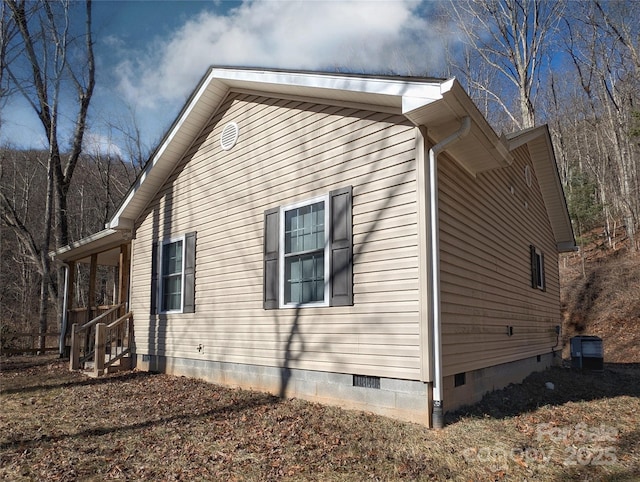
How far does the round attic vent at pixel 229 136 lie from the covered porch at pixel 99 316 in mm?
4176

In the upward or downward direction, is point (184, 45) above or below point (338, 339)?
above

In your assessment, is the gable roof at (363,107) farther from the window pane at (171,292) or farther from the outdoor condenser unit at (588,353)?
the outdoor condenser unit at (588,353)

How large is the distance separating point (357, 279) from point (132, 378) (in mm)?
5985

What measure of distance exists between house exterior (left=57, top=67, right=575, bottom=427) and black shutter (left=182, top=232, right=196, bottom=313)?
1.3 inches

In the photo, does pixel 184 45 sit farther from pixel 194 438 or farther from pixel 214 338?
pixel 194 438

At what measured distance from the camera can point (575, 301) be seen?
806 inches

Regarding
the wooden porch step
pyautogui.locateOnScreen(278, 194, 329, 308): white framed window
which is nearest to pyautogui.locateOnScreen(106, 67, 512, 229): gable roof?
pyautogui.locateOnScreen(278, 194, 329, 308): white framed window

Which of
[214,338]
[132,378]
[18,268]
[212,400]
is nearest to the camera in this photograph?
[212,400]

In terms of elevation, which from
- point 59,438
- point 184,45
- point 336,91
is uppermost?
point 184,45

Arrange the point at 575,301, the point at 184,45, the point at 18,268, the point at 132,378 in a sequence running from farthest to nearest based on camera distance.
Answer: the point at 18,268 → the point at 575,301 → the point at 184,45 → the point at 132,378

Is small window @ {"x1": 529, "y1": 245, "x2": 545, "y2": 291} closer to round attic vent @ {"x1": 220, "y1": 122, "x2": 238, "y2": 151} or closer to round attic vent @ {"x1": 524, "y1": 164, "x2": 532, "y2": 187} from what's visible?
round attic vent @ {"x1": 524, "y1": 164, "x2": 532, "y2": 187}

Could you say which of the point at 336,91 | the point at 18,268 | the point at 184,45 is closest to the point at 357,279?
the point at 336,91

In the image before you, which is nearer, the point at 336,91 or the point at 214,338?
the point at 336,91

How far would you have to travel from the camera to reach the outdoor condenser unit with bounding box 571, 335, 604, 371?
1189cm
